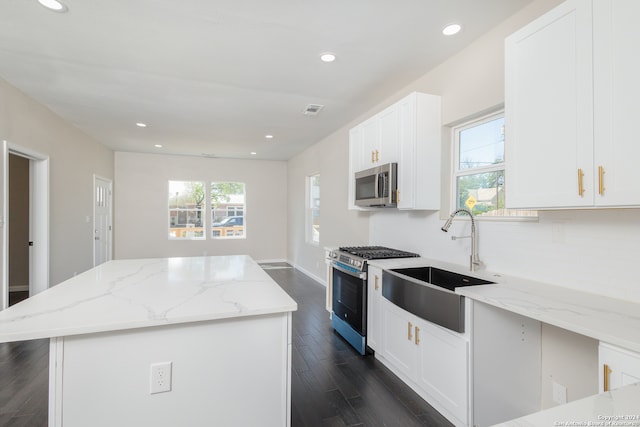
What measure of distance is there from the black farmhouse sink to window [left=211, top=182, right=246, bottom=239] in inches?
226

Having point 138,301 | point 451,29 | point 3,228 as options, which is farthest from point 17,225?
point 451,29

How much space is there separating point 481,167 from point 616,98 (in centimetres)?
121

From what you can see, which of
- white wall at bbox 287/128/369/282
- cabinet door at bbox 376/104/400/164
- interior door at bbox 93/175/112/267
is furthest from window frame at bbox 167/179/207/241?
cabinet door at bbox 376/104/400/164

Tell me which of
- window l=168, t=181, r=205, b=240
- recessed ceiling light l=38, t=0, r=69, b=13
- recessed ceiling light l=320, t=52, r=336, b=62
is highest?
recessed ceiling light l=38, t=0, r=69, b=13

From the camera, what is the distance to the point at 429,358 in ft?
6.78

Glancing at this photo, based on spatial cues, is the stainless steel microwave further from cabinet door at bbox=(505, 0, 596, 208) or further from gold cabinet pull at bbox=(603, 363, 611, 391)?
gold cabinet pull at bbox=(603, 363, 611, 391)

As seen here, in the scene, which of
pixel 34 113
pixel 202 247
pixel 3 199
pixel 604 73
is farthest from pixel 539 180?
pixel 202 247

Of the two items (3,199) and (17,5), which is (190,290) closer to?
(17,5)

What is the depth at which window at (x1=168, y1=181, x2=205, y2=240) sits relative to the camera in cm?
716

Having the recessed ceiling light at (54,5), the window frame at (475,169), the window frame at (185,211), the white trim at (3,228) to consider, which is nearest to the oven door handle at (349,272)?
the window frame at (475,169)

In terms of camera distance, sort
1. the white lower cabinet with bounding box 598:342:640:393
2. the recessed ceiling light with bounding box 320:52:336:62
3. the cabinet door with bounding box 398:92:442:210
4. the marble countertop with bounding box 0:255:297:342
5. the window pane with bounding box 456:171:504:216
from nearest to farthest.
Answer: the white lower cabinet with bounding box 598:342:640:393, the marble countertop with bounding box 0:255:297:342, the window pane with bounding box 456:171:504:216, the recessed ceiling light with bounding box 320:52:336:62, the cabinet door with bounding box 398:92:442:210

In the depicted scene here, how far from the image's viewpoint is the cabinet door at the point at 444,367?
1784 millimetres

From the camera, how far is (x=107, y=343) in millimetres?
1241

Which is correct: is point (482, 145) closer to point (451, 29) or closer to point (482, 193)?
point (482, 193)
